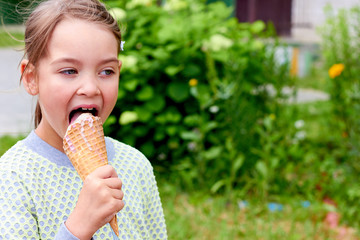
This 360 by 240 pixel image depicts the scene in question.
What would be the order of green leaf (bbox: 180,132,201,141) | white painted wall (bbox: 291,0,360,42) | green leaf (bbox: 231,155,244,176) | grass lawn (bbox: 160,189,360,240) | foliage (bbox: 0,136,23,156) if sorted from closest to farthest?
grass lawn (bbox: 160,189,360,240) < green leaf (bbox: 231,155,244,176) < green leaf (bbox: 180,132,201,141) < foliage (bbox: 0,136,23,156) < white painted wall (bbox: 291,0,360,42)

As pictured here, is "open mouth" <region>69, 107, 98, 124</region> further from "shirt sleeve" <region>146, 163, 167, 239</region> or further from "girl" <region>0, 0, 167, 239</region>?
"shirt sleeve" <region>146, 163, 167, 239</region>

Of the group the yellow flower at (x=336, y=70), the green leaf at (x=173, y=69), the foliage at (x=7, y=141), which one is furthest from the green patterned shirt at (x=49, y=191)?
the foliage at (x=7, y=141)

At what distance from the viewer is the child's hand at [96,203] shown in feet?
3.78

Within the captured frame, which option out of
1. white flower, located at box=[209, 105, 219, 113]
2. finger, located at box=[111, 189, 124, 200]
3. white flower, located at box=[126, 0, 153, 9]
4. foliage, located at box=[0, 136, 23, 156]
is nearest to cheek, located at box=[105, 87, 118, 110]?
finger, located at box=[111, 189, 124, 200]

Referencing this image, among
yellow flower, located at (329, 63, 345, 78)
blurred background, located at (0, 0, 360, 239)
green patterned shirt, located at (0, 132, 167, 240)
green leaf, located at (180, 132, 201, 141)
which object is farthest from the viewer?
yellow flower, located at (329, 63, 345, 78)

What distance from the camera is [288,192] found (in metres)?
3.81

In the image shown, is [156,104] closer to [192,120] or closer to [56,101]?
[192,120]

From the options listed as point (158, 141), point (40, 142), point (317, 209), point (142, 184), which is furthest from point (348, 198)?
point (40, 142)

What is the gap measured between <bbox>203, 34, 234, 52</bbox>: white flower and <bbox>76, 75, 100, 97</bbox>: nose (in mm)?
2715

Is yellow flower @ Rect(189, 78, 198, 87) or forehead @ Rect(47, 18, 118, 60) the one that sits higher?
forehead @ Rect(47, 18, 118, 60)

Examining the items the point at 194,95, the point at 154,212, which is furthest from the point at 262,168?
the point at 154,212

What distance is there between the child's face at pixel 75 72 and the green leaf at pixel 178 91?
2.69 m

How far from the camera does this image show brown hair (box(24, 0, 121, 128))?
1.32 meters

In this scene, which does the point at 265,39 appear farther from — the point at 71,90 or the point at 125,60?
the point at 71,90
